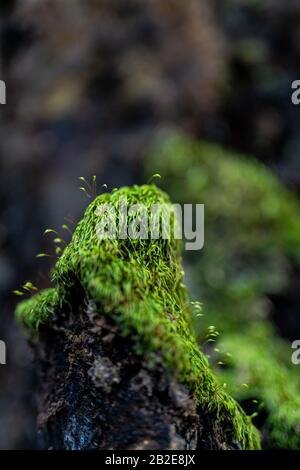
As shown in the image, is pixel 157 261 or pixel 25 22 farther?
pixel 25 22

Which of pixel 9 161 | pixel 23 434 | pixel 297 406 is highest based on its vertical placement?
pixel 9 161

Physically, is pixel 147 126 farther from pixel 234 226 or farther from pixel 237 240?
pixel 237 240

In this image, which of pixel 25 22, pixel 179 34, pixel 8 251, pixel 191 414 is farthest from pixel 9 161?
pixel 191 414

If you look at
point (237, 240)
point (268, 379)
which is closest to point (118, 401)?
point (268, 379)

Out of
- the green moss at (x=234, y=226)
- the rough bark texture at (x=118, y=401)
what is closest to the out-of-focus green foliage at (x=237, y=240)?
the green moss at (x=234, y=226)

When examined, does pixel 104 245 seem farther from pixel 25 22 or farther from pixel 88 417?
pixel 25 22

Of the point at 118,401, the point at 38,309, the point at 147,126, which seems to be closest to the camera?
the point at 118,401

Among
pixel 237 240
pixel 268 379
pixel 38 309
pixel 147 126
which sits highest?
pixel 147 126
